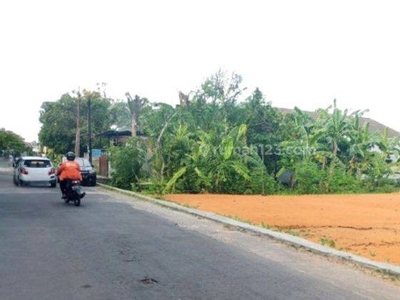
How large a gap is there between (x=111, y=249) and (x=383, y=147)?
26674mm

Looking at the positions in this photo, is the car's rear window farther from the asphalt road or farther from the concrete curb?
the asphalt road

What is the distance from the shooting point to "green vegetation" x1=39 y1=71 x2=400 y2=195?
24.4 m

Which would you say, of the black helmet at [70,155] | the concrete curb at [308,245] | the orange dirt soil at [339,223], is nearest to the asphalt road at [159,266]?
the concrete curb at [308,245]

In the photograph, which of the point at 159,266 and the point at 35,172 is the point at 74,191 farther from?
the point at 35,172

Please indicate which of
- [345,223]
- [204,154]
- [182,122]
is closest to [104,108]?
[182,122]

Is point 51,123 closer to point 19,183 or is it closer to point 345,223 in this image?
point 19,183

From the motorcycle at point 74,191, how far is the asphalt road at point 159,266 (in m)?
3.43

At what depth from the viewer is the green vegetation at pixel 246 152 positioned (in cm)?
2444

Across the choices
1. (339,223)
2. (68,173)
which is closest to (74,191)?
(68,173)

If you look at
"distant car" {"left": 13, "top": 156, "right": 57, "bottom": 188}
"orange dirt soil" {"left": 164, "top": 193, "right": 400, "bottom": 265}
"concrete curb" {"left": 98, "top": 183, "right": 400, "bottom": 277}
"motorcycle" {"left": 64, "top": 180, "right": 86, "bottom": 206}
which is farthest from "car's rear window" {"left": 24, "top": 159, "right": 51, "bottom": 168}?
"concrete curb" {"left": 98, "top": 183, "right": 400, "bottom": 277}

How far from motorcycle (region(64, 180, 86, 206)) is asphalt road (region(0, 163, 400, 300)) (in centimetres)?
343

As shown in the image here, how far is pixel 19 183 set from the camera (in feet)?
81.6

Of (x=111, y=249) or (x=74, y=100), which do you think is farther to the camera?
(x=74, y=100)

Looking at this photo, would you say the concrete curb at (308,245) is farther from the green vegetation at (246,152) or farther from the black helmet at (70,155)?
the green vegetation at (246,152)
